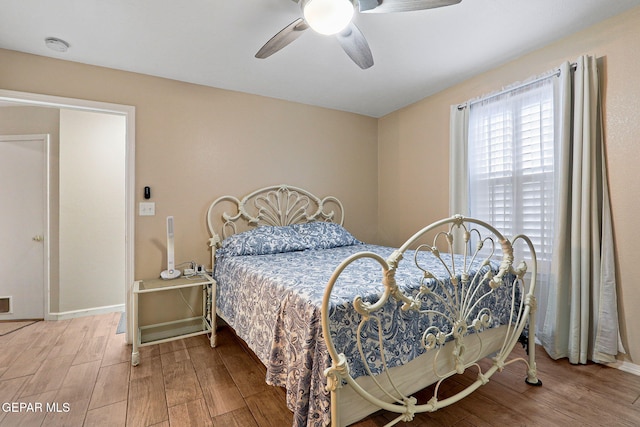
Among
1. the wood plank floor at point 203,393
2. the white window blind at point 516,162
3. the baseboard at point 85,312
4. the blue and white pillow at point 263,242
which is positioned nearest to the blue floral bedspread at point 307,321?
the wood plank floor at point 203,393

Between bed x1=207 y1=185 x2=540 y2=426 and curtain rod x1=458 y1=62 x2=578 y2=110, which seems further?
curtain rod x1=458 y1=62 x2=578 y2=110

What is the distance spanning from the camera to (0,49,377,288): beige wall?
2.46m

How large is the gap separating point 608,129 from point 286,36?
89.1 inches

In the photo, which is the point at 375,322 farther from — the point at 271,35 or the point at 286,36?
the point at 271,35

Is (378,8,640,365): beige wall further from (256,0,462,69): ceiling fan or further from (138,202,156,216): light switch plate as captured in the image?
(138,202,156,216): light switch plate

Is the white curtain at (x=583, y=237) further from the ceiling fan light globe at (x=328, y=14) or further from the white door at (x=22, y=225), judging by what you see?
the white door at (x=22, y=225)

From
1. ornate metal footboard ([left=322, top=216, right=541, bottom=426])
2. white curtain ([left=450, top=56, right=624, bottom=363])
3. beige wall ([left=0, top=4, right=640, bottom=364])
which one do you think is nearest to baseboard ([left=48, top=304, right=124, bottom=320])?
beige wall ([left=0, top=4, right=640, bottom=364])

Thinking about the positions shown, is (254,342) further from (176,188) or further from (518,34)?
(518,34)

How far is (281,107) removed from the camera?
11.0ft

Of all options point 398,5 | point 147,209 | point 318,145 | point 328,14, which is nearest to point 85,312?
point 147,209

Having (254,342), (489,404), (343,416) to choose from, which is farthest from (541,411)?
(254,342)

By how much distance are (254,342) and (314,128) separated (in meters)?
2.53

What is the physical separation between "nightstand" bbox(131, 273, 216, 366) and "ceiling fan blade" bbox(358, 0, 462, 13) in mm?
2231

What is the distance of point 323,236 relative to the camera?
3037 millimetres
